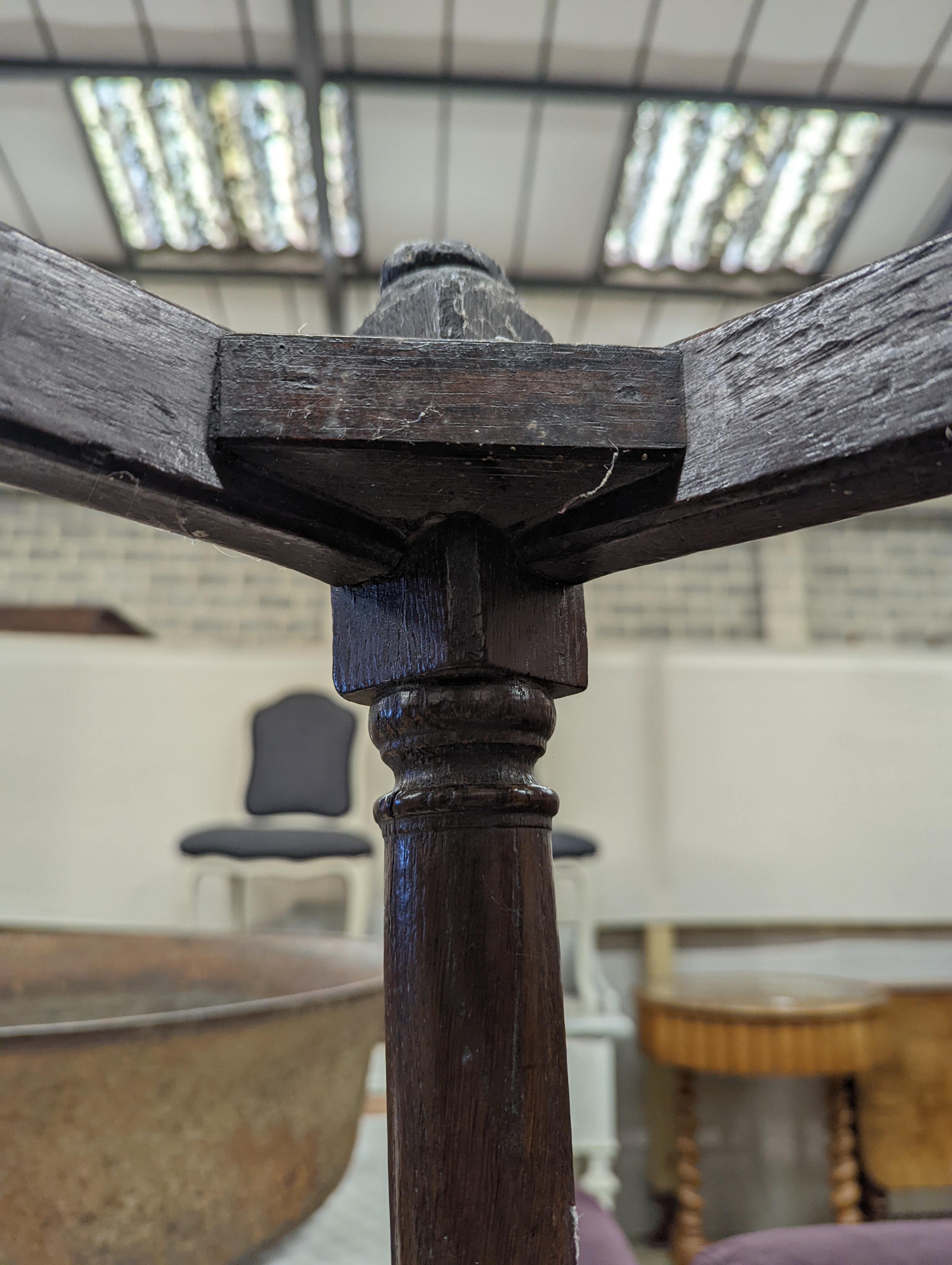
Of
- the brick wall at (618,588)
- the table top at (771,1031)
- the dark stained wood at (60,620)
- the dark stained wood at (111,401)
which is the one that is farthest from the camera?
the brick wall at (618,588)

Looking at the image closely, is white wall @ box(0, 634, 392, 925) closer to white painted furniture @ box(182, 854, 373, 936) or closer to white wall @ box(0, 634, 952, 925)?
white wall @ box(0, 634, 952, 925)

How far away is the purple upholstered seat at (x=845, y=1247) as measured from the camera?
61 cm

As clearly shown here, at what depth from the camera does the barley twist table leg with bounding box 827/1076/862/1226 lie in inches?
95.6

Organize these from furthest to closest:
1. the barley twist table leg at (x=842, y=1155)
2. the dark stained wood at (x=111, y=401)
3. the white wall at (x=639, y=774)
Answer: the white wall at (x=639, y=774)
the barley twist table leg at (x=842, y=1155)
the dark stained wood at (x=111, y=401)

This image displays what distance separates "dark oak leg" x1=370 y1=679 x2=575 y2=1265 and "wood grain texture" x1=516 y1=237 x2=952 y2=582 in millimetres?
154

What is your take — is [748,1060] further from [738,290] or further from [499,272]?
[738,290]

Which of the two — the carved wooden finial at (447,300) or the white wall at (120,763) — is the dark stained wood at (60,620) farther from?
the carved wooden finial at (447,300)

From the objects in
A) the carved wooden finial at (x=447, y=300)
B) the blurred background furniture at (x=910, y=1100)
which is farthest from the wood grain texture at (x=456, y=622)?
the blurred background furniture at (x=910, y=1100)

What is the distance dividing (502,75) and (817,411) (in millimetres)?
2938

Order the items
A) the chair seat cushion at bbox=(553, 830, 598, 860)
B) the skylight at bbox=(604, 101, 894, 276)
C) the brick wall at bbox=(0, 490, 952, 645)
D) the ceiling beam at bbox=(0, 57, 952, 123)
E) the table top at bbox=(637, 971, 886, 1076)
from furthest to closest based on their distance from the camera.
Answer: the brick wall at bbox=(0, 490, 952, 645) < the skylight at bbox=(604, 101, 894, 276) < the ceiling beam at bbox=(0, 57, 952, 123) < the chair seat cushion at bbox=(553, 830, 598, 860) < the table top at bbox=(637, 971, 886, 1076)

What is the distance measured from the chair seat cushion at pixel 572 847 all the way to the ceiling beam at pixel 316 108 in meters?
2.24

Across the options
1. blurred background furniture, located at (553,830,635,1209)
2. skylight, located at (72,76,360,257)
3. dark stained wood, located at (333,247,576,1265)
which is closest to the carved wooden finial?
dark stained wood, located at (333,247,576,1265)

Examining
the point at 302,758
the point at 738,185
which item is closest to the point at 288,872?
the point at 302,758

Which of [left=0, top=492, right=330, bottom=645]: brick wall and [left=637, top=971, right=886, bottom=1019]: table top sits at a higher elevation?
[left=0, top=492, right=330, bottom=645]: brick wall
